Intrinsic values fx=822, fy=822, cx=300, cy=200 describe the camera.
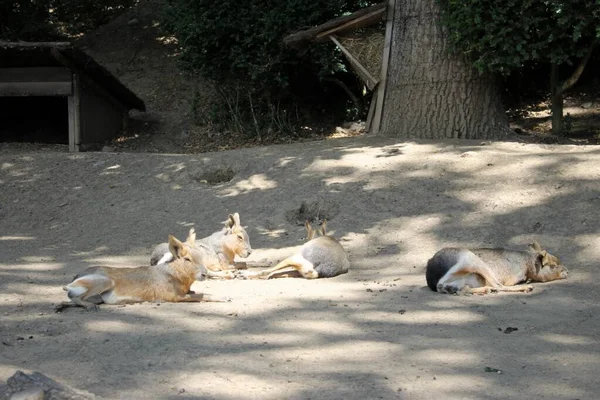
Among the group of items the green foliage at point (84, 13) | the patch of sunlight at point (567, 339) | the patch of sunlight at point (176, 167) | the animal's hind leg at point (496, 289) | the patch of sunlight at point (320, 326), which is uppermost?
the green foliage at point (84, 13)

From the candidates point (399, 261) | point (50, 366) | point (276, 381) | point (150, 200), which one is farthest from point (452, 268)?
point (150, 200)

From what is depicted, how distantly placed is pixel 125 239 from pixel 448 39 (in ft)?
20.4

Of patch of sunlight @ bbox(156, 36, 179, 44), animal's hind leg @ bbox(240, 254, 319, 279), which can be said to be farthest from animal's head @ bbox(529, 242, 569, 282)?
patch of sunlight @ bbox(156, 36, 179, 44)

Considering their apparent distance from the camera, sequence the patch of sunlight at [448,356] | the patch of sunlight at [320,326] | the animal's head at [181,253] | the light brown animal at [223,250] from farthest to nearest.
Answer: the light brown animal at [223,250] < the animal's head at [181,253] < the patch of sunlight at [320,326] < the patch of sunlight at [448,356]

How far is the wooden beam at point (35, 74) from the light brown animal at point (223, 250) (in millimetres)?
7497

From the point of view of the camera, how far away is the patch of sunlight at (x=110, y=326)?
6531 mm

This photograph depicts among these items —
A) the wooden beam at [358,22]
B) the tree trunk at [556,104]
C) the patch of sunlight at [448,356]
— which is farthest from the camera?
the tree trunk at [556,104]

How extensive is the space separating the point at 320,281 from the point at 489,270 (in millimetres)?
1861

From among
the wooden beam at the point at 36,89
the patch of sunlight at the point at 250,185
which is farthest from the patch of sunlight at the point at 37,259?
the wooden beam at the point at 36,89

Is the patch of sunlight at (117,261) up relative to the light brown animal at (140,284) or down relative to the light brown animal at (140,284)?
down

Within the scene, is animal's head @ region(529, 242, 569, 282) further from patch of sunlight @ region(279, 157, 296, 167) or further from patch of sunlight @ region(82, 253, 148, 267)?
patch of sunlight @ region(279, 157, 296, 167)

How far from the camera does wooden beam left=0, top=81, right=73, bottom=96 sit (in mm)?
16156

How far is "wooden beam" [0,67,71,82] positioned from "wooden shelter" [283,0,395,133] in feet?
15.0

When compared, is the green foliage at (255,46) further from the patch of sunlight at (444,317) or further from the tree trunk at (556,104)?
the patch of sunlight at (444,317)
